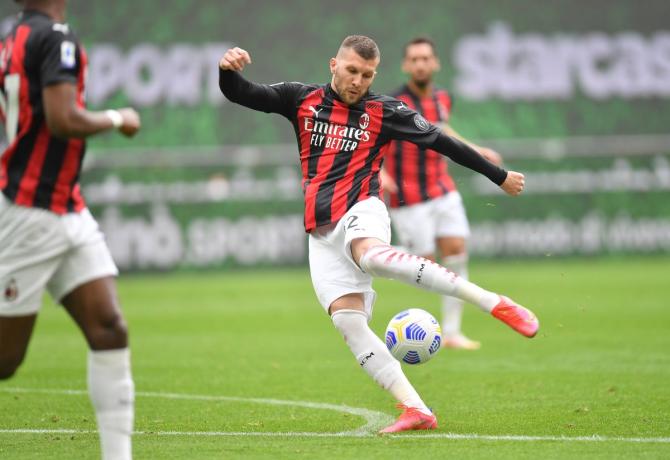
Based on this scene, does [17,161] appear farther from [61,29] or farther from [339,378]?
[339,378]

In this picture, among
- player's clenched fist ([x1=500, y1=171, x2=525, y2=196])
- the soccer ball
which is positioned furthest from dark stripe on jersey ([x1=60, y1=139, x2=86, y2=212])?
player's clenched fist ([x1=500, y1=171, x2=525, y2=196])

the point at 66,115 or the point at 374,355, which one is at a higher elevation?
the point at 66,115

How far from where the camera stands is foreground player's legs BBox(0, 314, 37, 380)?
5.47 m

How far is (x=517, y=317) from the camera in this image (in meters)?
6.46

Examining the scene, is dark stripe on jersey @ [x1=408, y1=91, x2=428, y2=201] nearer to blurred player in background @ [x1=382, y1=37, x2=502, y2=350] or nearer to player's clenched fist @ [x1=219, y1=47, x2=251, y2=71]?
blurred player in background @ [x1=382, y1=37, x2=502, y2=350]

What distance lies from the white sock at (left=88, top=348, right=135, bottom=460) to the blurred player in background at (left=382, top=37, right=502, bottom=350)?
6.78 metres

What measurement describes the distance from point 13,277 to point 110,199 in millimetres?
16234

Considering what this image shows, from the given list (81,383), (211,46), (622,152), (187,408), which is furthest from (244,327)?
(211,46)

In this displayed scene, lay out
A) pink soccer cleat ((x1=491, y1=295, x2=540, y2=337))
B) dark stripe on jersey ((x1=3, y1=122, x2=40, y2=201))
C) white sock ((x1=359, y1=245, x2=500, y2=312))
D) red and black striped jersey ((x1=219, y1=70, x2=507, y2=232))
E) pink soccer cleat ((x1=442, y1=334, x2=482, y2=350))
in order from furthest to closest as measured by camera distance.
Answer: pink soccer cleat ((x1=442, y1=334, x2=482, y2=350)) → red and black striped jersey ((x1=219, y1=70, x2=507, y2=232)) → white sock ((x1=359, y1=245, x2=500, y2=312)) → pink soccer cleat ((x1=491, y1=295, x2=540, y2=337)) → dark stripe on jersey ((x1=3, y1=122, x2=40, y2=201))

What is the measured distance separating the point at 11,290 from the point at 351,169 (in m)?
2.57

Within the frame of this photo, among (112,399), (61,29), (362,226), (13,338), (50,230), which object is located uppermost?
(61,29)

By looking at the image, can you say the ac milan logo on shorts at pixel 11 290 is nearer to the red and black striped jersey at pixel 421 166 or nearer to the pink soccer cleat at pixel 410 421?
the pink soccer cleat at pixel 410 421

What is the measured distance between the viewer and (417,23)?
26797mm

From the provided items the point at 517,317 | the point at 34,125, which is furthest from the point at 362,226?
the point at 34,125
